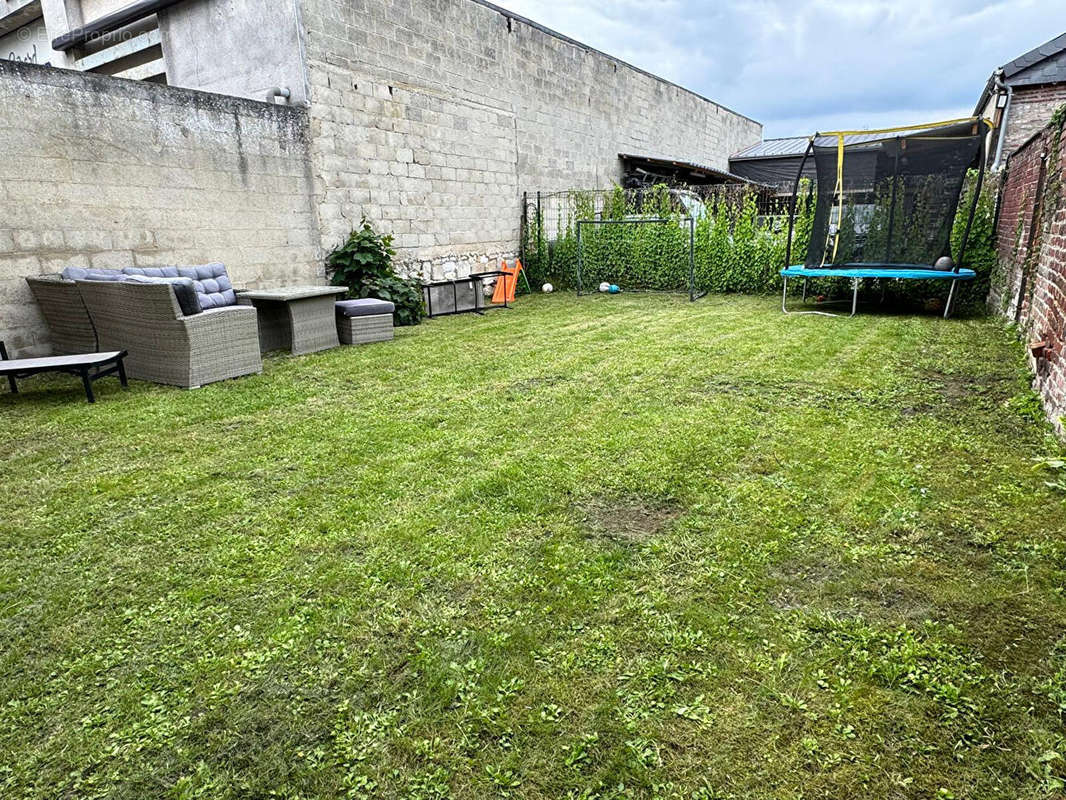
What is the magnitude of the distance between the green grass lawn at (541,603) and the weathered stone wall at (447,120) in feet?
15.5

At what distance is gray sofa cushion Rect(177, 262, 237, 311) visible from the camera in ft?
16.4

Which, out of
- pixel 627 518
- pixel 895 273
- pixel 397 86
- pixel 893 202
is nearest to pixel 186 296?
pixel 627 518

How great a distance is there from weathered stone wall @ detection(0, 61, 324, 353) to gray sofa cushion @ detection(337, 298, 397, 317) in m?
1.18

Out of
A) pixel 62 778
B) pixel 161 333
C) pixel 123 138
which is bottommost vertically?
pixel 62 778

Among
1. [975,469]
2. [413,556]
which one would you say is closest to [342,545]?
[413,556]

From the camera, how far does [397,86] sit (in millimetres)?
7395

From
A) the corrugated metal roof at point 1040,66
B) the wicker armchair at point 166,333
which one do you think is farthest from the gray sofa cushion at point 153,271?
the corrugated metal roof at point 1040,66

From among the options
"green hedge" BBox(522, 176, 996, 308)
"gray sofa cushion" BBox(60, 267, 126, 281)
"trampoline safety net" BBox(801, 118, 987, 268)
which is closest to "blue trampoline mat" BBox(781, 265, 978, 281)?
"trampoline safety net" BBox(801, 118, 987, 268)

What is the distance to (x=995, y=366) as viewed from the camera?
4031mm

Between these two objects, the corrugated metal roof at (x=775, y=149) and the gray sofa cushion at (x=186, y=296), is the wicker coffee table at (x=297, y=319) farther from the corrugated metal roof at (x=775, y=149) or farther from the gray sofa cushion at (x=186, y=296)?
the corrugated metal roof at (x=775, y=149)

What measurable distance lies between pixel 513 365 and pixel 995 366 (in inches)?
130

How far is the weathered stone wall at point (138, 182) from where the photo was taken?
4473 millimetres

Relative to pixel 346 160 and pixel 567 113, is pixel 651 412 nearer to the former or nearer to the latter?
pixel 346 160

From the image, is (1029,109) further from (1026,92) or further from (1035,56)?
(1035,56)
